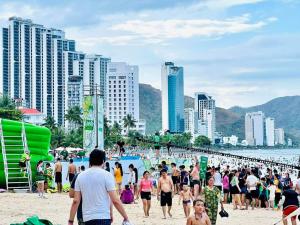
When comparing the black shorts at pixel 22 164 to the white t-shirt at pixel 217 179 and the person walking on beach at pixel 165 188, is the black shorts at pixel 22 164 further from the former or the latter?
the person walking on beach at pixel 165 188

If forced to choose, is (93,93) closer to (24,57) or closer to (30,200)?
(30,200)

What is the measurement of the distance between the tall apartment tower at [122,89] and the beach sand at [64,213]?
17217cm

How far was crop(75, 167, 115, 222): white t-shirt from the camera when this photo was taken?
5.71 m

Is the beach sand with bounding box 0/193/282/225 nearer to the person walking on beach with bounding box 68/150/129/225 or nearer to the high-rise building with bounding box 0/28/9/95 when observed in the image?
the person walking on beach with bounding box 68/150/129/225

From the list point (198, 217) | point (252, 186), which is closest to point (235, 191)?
A: point (252, 186)

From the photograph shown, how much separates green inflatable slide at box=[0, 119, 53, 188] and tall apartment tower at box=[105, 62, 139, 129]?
168408 millimetres

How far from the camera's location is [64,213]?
46.4 feet

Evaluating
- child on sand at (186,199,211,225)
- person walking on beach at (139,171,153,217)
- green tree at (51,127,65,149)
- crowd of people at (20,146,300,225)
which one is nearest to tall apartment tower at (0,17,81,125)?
green tree at (51,127,65,149)

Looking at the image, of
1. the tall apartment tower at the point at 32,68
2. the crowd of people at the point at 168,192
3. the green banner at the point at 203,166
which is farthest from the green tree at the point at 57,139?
the green banner at the point at 203,166

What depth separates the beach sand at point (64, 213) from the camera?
43.0ft

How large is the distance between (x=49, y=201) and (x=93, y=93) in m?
20.6

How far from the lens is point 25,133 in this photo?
66.9 feet

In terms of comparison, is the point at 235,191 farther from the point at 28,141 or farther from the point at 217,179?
the point at 28,141

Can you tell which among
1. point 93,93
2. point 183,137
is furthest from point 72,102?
point 93,93
